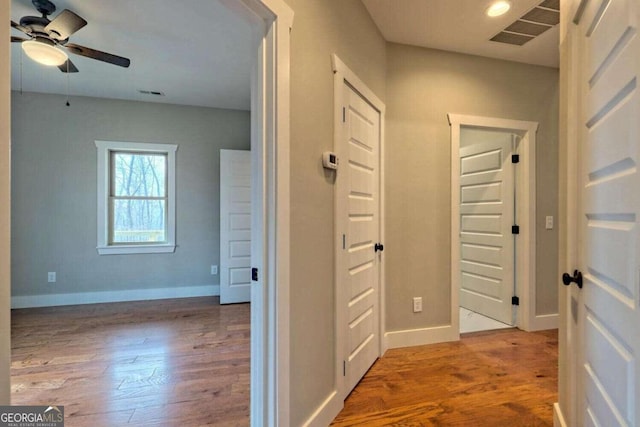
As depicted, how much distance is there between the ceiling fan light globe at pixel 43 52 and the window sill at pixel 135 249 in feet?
8.39

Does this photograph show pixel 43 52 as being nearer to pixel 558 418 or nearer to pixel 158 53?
pixel 158 53

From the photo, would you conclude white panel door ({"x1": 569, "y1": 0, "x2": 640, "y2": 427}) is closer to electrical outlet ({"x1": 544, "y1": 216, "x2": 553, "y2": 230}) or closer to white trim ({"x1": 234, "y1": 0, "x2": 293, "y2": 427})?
white trim ({"x1": 234, "y1": 0, "x2": 293, "y2": 427})

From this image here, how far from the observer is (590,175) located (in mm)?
1269

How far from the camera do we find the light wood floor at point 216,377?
6.08 feet

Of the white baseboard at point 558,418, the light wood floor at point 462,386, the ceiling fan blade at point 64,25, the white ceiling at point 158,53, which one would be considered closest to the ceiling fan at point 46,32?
the ceiling fan blade at point 64,25

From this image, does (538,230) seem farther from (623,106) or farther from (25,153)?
(25,153)

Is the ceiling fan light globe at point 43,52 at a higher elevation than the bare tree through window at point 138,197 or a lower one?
higher

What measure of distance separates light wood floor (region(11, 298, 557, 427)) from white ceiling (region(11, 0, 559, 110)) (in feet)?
8.07

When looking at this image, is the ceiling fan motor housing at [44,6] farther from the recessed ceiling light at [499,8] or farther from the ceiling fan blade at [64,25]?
the recessed ceiling light at [499,8]

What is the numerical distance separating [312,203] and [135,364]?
209 centimetres

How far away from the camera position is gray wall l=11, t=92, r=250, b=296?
13.0 feet

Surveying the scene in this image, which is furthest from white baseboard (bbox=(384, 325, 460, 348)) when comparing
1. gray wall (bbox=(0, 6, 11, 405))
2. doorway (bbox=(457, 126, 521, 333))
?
gray wall (bbox=(0, 6, 11, 405))

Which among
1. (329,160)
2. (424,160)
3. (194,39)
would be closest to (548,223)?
(424,160)

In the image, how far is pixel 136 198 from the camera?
440cm
